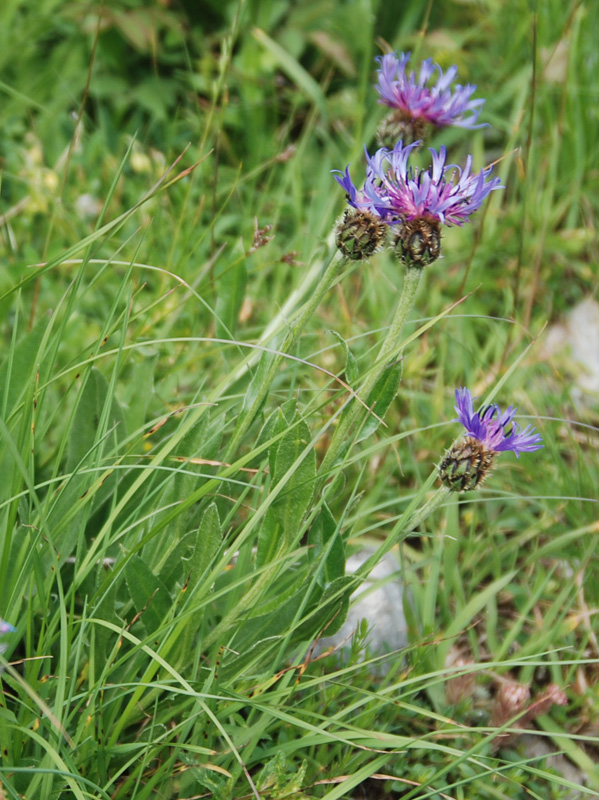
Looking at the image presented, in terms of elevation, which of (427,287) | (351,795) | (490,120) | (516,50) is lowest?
(351,795)

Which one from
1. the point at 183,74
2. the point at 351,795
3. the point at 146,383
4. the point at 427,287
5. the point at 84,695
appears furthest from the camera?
the point at 183,74

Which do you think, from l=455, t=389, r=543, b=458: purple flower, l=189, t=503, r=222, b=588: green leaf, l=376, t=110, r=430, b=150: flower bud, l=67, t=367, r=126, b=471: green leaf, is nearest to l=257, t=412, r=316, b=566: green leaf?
l=189, t=503, r=222, b=588: green leaf

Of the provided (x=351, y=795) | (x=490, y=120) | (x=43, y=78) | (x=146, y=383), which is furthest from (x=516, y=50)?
(x=351, y=795)

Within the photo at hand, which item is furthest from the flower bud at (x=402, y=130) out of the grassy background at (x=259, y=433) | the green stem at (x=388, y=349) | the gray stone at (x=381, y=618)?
the gray stone at (x=381, y=618)

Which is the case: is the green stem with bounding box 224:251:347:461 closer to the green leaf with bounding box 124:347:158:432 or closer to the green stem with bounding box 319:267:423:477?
the green stem with bounding box 319:267:423:477

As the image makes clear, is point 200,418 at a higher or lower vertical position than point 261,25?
lower

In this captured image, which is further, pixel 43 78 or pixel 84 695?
pixel 43 78

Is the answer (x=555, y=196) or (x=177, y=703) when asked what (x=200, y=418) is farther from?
(x=555, y=196)

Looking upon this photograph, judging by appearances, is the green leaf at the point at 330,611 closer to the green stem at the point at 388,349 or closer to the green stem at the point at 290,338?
the green stem at the point at 388,349
